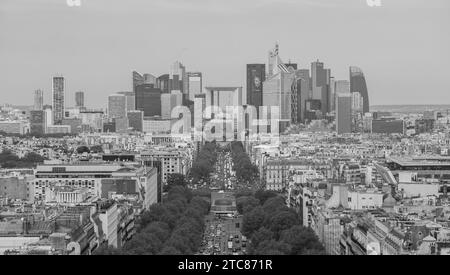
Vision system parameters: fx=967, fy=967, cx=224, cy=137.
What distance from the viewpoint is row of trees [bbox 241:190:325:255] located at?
32.9 ft

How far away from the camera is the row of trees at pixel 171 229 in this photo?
9.99 metres

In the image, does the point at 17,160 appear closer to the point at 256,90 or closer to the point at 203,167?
the point at 203,167

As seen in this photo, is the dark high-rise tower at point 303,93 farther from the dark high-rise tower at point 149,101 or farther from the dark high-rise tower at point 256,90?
the dark high-rise tower at point 149,101

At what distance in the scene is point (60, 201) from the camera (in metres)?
13.8

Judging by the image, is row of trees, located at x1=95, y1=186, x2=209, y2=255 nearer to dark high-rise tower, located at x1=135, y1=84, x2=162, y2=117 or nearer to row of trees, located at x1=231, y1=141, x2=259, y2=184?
dark high-rise tower, located at x1=135, y1=84, x2=162, y2=117

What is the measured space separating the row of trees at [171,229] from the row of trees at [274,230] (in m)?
0.69

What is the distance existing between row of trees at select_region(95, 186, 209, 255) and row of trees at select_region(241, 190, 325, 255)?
0.69 meters

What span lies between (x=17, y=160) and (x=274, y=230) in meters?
12.4

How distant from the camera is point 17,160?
23672 mm

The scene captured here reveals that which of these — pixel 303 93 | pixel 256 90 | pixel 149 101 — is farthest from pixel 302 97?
pixel 256 90

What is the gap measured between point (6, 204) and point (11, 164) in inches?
373

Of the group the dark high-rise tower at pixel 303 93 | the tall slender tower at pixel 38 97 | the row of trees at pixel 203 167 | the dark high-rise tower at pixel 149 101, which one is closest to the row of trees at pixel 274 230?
the tall slender tower at pixel 38 97

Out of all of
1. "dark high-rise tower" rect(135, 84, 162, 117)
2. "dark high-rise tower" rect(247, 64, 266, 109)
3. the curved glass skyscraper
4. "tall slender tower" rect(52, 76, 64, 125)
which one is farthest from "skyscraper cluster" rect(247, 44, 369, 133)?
"tall slender tower" rect(52, 76, 64, 125)
